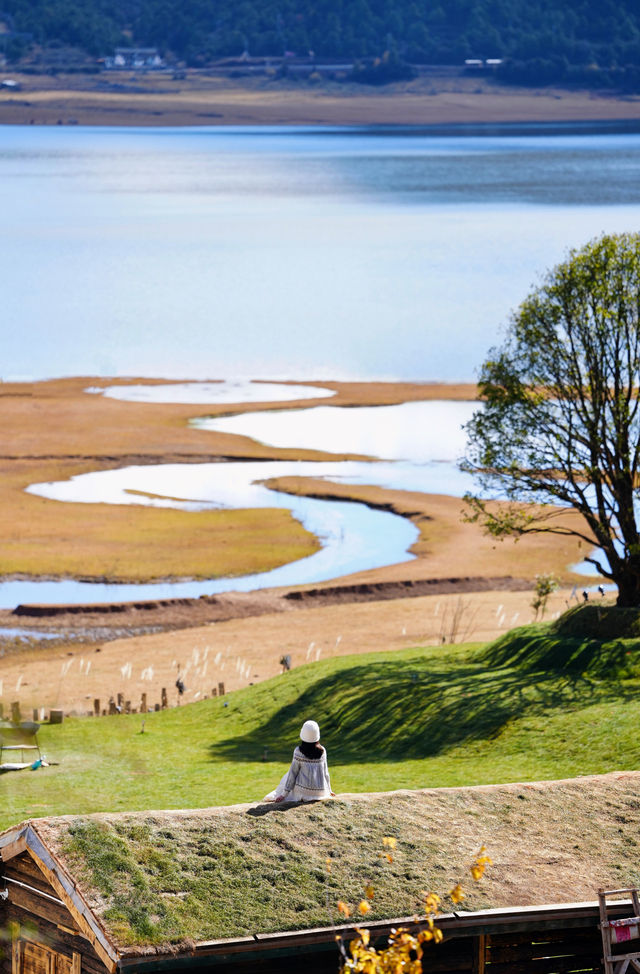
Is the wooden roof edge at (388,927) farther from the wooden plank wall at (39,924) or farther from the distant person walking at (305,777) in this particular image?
the distant person walking at (305,777)

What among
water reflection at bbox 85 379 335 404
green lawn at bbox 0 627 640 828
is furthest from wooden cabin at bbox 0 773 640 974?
water reflection at bbox 85 379 335 404

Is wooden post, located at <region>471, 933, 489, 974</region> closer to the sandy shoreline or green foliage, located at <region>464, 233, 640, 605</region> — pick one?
green foliage, located at <region>464, 233, 640, 605</region>

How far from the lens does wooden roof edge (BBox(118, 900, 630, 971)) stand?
14.8 meters

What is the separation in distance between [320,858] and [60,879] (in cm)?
309

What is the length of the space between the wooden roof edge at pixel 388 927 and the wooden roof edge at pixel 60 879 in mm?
267

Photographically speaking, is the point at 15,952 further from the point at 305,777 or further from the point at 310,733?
the point at 310,733

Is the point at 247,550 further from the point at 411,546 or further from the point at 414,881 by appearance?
the point at 414,881

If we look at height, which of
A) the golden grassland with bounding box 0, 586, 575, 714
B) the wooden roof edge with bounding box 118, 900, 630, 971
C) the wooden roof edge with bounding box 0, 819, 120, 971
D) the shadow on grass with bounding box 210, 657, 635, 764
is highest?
the wooden roof edge with bounding box 0, 819, 120, 971

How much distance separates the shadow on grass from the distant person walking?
41.8ft

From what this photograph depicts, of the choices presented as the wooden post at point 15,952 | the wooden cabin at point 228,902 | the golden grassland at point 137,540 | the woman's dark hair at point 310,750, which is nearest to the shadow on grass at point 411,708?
the woman's dark hair at point 310,750

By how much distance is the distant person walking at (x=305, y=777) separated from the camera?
17.7 m

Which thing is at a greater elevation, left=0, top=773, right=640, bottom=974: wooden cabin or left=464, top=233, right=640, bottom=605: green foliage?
left=464, top=233, right=640, bottom=605: green foliage

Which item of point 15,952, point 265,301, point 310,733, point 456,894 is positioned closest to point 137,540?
point 310,733

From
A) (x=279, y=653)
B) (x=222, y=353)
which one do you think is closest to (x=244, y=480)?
(x=279, y=653)
